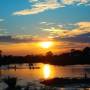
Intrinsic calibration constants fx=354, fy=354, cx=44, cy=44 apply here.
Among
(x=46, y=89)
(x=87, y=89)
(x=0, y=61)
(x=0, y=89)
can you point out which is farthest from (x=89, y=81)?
(x=0, y=61)

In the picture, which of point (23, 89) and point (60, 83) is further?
point (60, 83)

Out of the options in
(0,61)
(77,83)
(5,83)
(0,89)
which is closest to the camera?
(0,89)

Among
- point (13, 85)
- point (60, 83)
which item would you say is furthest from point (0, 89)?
point (60, 83)

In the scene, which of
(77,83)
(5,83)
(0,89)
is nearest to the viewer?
(0,89)

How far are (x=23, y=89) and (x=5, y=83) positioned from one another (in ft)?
18.0

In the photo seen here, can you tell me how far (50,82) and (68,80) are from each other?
3.64 metres

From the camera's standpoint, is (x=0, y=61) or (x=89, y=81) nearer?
(x=89, y=81)

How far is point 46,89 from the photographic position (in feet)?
168

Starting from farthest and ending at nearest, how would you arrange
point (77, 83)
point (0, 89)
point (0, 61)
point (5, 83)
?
point (0, 61) < point (77, 83) < point (5, 83) < point (0, 89)

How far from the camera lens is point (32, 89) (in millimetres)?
50656

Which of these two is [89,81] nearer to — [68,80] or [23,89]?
[68,80]

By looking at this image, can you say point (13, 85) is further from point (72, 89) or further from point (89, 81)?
point (89, 81)

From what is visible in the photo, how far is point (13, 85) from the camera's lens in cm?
5141

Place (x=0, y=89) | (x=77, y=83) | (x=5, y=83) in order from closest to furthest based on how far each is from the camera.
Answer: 1. (x=0, y=89)
2. (x=5, y=83)
3. (x=77, y=83)
